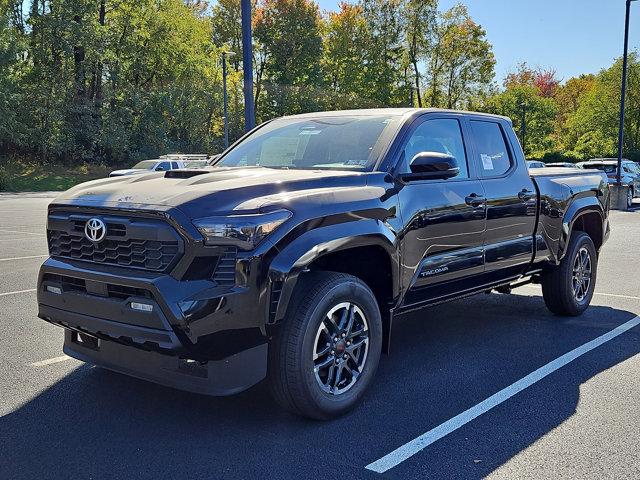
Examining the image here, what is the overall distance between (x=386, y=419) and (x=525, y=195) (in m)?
2.67

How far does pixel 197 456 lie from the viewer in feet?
10.9

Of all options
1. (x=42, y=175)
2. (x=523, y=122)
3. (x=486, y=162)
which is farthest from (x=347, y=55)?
(x=486, y=162)

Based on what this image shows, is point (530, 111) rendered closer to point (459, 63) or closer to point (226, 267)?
point (459, 63)

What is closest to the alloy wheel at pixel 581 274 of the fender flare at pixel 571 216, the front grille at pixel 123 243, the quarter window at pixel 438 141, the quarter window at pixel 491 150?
the fender flare at pixel 571 216

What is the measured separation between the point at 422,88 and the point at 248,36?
47245 mm

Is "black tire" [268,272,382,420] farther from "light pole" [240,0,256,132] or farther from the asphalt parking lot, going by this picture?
"light pole" [240,0,256,132]

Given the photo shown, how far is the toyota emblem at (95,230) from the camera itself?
3.58 meters

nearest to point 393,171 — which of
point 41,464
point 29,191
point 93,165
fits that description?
point 41,464

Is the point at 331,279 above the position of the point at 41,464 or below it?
above

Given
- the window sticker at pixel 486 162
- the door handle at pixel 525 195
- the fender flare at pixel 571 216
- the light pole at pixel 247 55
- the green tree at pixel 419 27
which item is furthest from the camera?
the green tree at pixel 419 27

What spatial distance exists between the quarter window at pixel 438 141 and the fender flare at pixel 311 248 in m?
0.65

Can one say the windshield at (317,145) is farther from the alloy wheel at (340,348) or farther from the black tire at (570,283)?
the black tire at (570,283)

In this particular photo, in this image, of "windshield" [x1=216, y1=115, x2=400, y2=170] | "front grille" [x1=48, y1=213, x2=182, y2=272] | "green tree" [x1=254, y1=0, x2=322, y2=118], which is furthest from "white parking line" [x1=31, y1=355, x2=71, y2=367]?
"green tree" [x1=254, y1=0, x2=322, y2=118]

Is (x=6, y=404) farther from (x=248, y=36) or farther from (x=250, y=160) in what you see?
(x=248, y=36)
